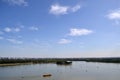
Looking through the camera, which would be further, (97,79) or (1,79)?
(1,79)

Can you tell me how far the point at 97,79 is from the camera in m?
41.5

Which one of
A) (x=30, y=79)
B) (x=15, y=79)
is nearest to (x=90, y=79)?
(x=30, y=79)

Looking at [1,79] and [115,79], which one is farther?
[1,79]

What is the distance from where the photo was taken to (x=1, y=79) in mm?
45344

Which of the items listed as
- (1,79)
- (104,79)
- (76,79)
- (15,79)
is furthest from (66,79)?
(1,79)

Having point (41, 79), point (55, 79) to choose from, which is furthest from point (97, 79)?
point (41, 79)

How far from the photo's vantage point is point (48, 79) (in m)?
43.8

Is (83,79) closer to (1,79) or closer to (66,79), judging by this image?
(66,79)

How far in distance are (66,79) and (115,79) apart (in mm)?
9595

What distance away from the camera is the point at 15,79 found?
44.6 metres

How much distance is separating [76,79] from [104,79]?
5506 mm

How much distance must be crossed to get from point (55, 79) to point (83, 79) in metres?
5.69

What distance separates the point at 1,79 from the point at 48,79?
10.2 metres

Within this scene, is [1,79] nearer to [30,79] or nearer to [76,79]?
[30,79]
